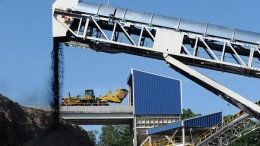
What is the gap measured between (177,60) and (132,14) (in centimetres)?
304

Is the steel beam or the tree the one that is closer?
the steel beam

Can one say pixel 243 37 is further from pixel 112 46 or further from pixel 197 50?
pixel 112 46

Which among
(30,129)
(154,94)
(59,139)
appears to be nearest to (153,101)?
(154,94)

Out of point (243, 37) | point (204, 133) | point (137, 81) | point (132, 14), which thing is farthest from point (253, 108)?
point (137, 81)

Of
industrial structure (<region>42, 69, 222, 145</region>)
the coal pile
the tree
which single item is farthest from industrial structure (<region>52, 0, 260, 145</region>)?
the tree

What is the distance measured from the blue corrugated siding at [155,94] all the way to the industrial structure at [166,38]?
3137 cm

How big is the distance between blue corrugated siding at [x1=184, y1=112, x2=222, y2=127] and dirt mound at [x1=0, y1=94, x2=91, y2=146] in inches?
433

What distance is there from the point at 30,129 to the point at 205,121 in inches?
665

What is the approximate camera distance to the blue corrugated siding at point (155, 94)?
186ft

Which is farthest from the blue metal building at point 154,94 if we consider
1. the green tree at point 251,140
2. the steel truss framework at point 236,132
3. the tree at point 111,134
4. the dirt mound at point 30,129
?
the tree at point 111,134

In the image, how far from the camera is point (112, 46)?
83.0ft

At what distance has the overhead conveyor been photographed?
80.4ft

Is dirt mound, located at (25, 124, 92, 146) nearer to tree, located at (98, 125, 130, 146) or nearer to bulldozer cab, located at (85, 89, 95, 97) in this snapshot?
bulldozer cab, located at (85, 89, 95, 97)

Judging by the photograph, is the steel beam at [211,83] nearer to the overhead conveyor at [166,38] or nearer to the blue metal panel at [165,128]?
the overhead conveyor at [166,38]
